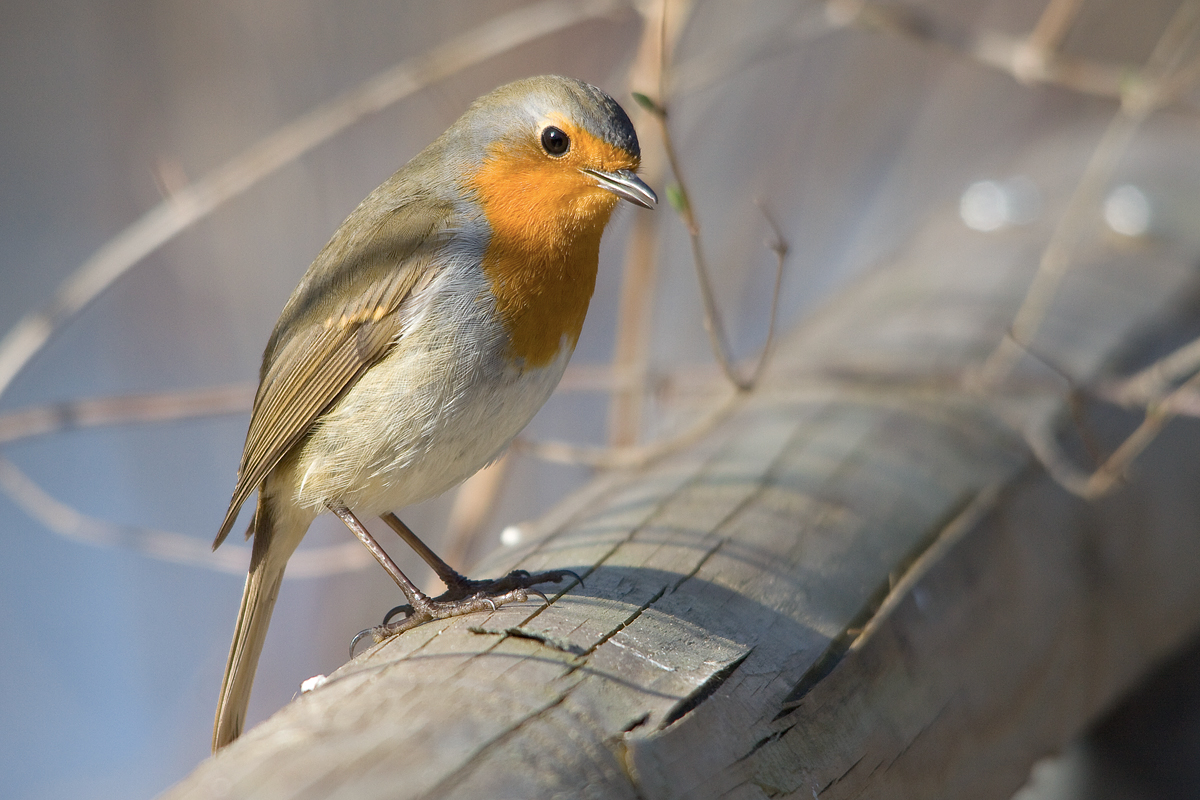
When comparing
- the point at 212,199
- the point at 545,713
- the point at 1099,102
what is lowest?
the point at 545,713

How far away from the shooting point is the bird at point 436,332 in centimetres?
211

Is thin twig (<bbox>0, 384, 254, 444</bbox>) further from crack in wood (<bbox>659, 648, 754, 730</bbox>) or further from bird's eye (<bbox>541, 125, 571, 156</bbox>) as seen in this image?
crack in wood (<bbox>659, 648, 754, 730</bbox>)

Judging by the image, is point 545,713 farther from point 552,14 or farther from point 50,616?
point 50,616

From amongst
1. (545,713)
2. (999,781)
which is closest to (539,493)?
(999,781)

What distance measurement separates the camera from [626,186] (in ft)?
7.16

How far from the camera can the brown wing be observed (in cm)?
222

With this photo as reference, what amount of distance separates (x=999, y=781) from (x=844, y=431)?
0.85 metres

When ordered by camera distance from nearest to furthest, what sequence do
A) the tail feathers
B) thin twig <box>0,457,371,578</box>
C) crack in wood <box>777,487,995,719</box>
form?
crack in wood <box>777,487,995,719</box>
the tail feathers
thin twig <box>0,457,371,578</box>

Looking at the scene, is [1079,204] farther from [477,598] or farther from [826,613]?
[477,598]

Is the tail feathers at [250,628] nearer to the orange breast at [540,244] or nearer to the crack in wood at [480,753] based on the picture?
the orange breast at [540,244]

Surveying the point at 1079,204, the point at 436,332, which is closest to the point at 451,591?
Answer: the point at 436,332

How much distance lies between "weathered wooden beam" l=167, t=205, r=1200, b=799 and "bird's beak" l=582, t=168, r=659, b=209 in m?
0.60

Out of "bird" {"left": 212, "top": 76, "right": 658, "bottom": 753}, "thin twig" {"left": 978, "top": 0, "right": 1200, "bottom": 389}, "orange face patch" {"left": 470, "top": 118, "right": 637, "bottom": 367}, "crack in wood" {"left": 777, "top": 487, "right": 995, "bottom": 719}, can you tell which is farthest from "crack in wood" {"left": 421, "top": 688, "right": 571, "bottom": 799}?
"thin twig" {"left": 978, "top": 0, "right": 1200, "bottom": 389}

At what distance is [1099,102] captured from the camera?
609cm
